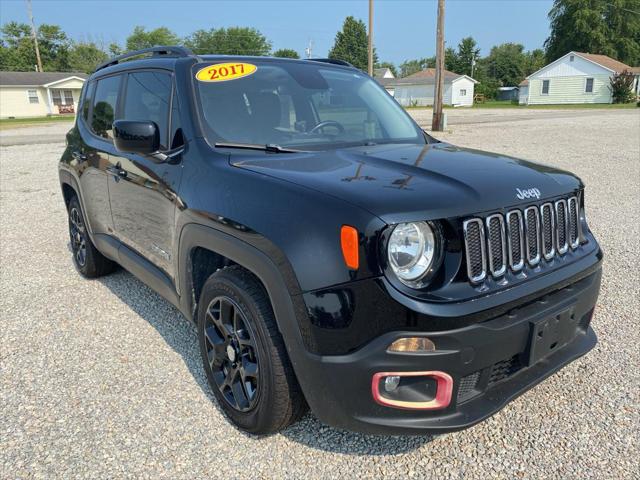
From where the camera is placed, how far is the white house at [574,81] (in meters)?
53.3

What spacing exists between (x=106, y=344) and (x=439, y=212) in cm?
264

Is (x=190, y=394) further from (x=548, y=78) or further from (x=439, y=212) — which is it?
(x=548, y=78)

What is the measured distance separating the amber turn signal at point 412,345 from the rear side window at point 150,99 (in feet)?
6.21

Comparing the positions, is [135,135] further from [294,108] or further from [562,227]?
[562,227]

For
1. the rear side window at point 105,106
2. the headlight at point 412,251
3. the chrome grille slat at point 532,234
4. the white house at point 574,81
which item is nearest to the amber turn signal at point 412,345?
the headlight at point 412,251

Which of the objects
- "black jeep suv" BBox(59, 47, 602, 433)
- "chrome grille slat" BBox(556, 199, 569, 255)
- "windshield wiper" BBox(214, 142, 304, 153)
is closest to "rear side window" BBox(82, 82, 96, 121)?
"black jeep suv" BBox(59, 47, 602, 433)

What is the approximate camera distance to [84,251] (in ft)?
15.9

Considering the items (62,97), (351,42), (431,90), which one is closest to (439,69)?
(62,97)

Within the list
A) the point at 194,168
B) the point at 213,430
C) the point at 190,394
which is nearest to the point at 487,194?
the point at 194,168

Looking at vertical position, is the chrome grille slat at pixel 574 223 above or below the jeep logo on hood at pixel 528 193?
below

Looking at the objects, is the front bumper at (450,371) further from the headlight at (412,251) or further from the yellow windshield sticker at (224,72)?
the yellow windshield sticker at (224,72)

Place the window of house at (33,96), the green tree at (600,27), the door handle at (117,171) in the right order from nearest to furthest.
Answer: the door handle at (117,171) < the window of house at (33,96) < the green tree at (600,27)

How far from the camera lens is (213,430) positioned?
2.66 meters

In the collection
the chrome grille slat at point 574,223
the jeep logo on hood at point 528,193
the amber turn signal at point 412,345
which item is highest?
the jeep logo on hood at point 528,193
